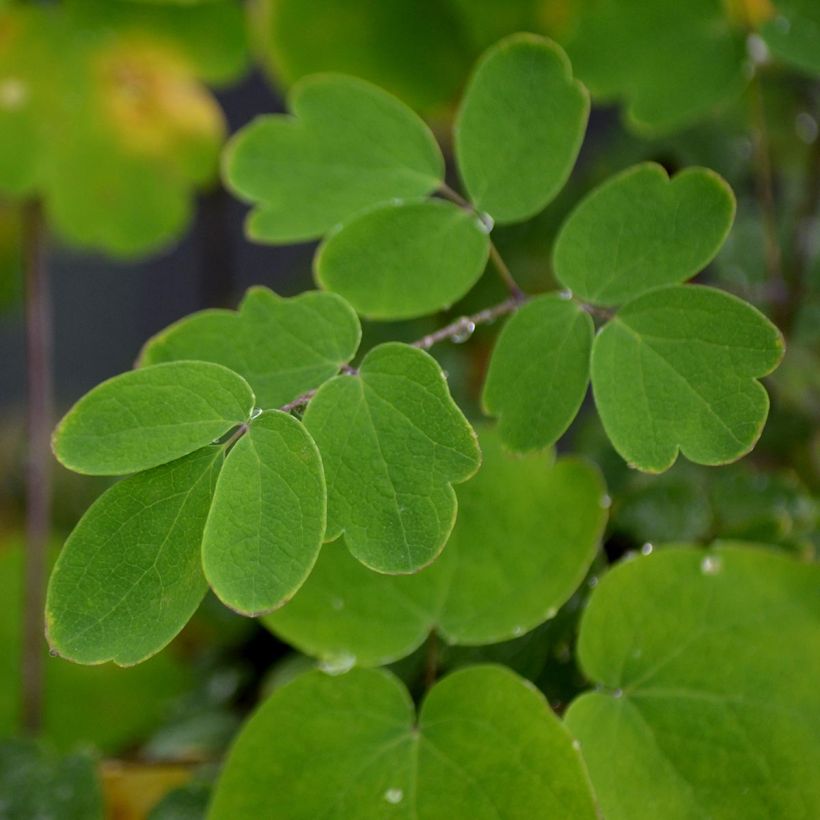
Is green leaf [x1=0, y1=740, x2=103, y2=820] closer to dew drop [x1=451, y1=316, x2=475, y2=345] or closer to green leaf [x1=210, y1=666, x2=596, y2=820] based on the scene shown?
green leaf [x1=210, y1=666, x2=596, y2=820]

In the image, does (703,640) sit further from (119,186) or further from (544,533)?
(119,186)

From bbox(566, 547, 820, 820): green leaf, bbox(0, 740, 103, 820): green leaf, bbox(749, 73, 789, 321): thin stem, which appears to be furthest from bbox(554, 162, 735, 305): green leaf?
bbox(0, 740, 103, 820): green leaf

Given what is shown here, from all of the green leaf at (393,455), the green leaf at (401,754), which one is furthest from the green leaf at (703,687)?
the green leaf at (393,455)

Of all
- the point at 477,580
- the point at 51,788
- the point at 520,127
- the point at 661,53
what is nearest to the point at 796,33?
the point at 661,53

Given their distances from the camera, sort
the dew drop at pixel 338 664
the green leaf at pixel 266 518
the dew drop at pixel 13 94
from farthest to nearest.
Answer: the dew drop at pixel 13 94, the dew drop at pixel 338 664, the green leaf at pixel 266 518

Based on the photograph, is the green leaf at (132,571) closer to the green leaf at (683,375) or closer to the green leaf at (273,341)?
the green leaf at (273,341)

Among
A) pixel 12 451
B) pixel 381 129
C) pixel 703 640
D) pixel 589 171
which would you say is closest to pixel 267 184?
pixel 381 129
